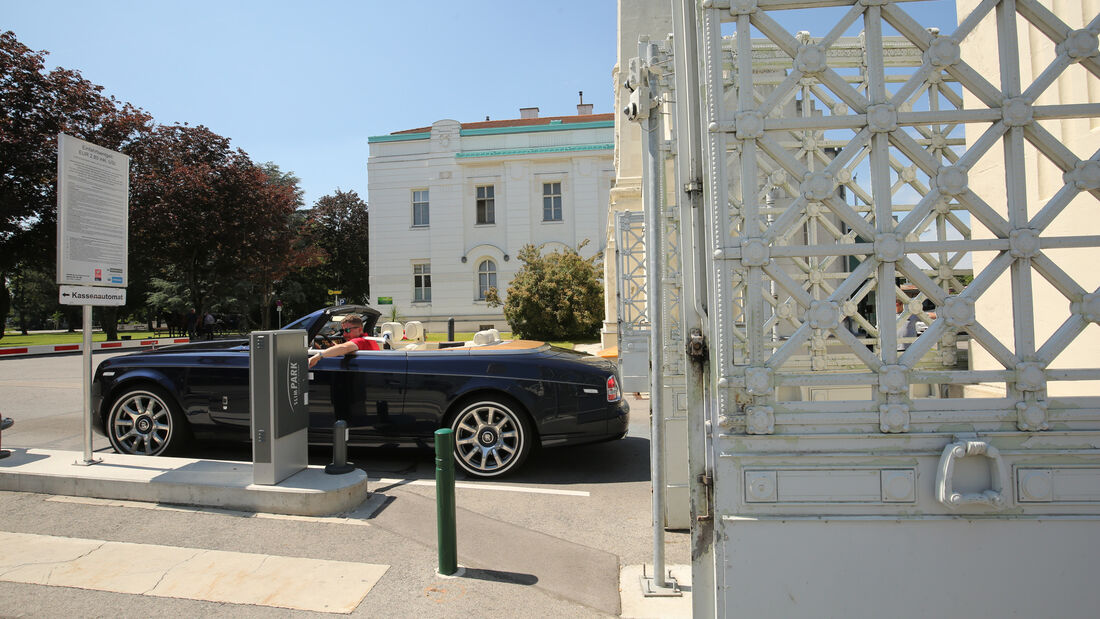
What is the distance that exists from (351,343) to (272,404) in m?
1.42

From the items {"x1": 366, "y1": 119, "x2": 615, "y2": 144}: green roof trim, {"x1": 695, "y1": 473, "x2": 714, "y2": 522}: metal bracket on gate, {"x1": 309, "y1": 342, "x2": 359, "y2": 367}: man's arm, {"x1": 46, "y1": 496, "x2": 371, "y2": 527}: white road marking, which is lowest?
{"x1": 46, "y1": 496, "x2": 371, "y2": 527}: white road marking

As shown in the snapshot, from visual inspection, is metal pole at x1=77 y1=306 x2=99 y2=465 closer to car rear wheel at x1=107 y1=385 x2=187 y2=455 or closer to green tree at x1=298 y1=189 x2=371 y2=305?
car rear wheel at x1=107 y1=385 x2=187 y2=455

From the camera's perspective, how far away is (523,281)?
26.6m

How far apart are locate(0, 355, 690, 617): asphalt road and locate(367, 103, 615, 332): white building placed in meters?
29.3

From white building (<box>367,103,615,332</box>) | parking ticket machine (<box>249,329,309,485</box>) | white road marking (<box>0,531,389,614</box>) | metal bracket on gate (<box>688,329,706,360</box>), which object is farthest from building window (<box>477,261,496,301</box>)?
metal bracket on gate (<box>688,329,706,360</box>)

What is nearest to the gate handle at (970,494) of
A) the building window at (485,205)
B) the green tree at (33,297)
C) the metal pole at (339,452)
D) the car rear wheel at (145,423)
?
the metal pole at (339,452)

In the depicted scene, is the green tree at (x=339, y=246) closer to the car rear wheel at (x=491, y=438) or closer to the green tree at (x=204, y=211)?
the green tree at (x=204, y=211)

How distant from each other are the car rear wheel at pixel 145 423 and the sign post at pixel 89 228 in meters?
0.53

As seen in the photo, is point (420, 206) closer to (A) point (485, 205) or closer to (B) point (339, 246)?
(A) point (485, 205)

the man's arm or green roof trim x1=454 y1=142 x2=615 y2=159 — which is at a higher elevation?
green roof trim x1=454 y1=142 x2=615 y2=159

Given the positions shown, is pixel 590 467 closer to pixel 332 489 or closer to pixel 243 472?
pixel 332 489

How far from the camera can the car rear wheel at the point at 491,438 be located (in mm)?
5582

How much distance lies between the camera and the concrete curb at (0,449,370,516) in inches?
179

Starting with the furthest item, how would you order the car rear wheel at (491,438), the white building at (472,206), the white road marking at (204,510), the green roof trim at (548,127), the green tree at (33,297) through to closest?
the green tree at (33,297), the white building at (472,206), the green roof trim at (548,127), the car rear wheel at (491,438), the white road marking at (204,510)
